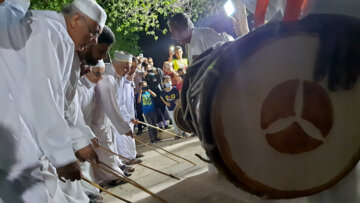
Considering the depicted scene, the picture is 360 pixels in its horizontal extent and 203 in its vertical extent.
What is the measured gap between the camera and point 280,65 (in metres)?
1.20

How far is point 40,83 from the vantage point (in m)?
1.58

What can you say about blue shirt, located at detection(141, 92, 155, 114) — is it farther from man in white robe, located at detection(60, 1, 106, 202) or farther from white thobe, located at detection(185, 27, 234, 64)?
man in white robe, located at detection(60, 1, 106, 202)

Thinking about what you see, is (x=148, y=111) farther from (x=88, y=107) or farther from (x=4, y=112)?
(x=4, y=112)

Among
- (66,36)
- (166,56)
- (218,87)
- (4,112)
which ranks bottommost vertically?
(166,56)

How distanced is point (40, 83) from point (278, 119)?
1183mm

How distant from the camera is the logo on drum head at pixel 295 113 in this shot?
1.20 meters

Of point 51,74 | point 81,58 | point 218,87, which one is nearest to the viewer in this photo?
point 218,87

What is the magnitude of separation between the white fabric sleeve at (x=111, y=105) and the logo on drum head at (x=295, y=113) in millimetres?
2846

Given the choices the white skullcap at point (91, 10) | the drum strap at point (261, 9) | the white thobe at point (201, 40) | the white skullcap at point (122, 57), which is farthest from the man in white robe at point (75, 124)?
the white skullcap at point (122, 57)

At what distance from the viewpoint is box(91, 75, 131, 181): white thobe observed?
12.7 ft

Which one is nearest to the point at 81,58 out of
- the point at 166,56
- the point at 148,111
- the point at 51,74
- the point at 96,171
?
the point at 51,74

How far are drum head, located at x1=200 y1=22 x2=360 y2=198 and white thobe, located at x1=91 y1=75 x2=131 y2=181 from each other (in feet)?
9.12

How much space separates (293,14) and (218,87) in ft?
1.57

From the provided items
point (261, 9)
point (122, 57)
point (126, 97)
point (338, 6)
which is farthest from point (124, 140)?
point (338, 6)
